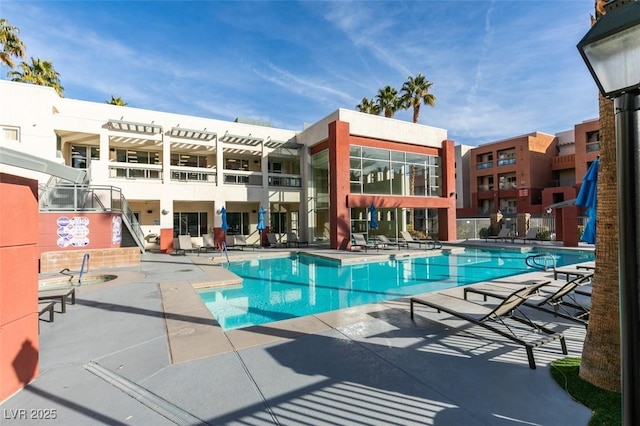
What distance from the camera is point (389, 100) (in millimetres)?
28906

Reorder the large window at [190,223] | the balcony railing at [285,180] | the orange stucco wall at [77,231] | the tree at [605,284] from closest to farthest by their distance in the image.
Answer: the tree at [605,284]
the orange stucco wall at [77,231]
the large window at [190,223]
the balcony railing at [285,180]

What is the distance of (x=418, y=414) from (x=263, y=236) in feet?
64.1

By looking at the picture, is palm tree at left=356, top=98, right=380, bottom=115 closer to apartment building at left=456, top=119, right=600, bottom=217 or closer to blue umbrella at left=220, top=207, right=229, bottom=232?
apartment building at left=456, top=119, right=600, bottom=217

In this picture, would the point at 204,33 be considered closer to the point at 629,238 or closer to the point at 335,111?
the point at 335,111

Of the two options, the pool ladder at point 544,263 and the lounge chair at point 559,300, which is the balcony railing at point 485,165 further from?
the lounge chair at point 559,300

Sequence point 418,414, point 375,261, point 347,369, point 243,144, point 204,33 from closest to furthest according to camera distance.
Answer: point 418,414 < point 347,369 < point 204,33 < point 375,261 < point 243,144

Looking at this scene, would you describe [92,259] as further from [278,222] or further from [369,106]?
[369,106]

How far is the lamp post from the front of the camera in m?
1.67

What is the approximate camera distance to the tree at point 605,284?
318 centimetres

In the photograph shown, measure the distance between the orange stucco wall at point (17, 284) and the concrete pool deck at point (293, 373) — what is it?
0.17 meters

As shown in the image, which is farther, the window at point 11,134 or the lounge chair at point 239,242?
the lounge chair at point 239,242

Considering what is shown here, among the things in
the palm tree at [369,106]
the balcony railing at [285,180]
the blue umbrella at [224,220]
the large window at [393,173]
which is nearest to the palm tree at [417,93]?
the palm tree at [369,106]

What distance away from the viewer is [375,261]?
15.4 meters

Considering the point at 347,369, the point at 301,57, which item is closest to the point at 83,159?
the point at 301,57
